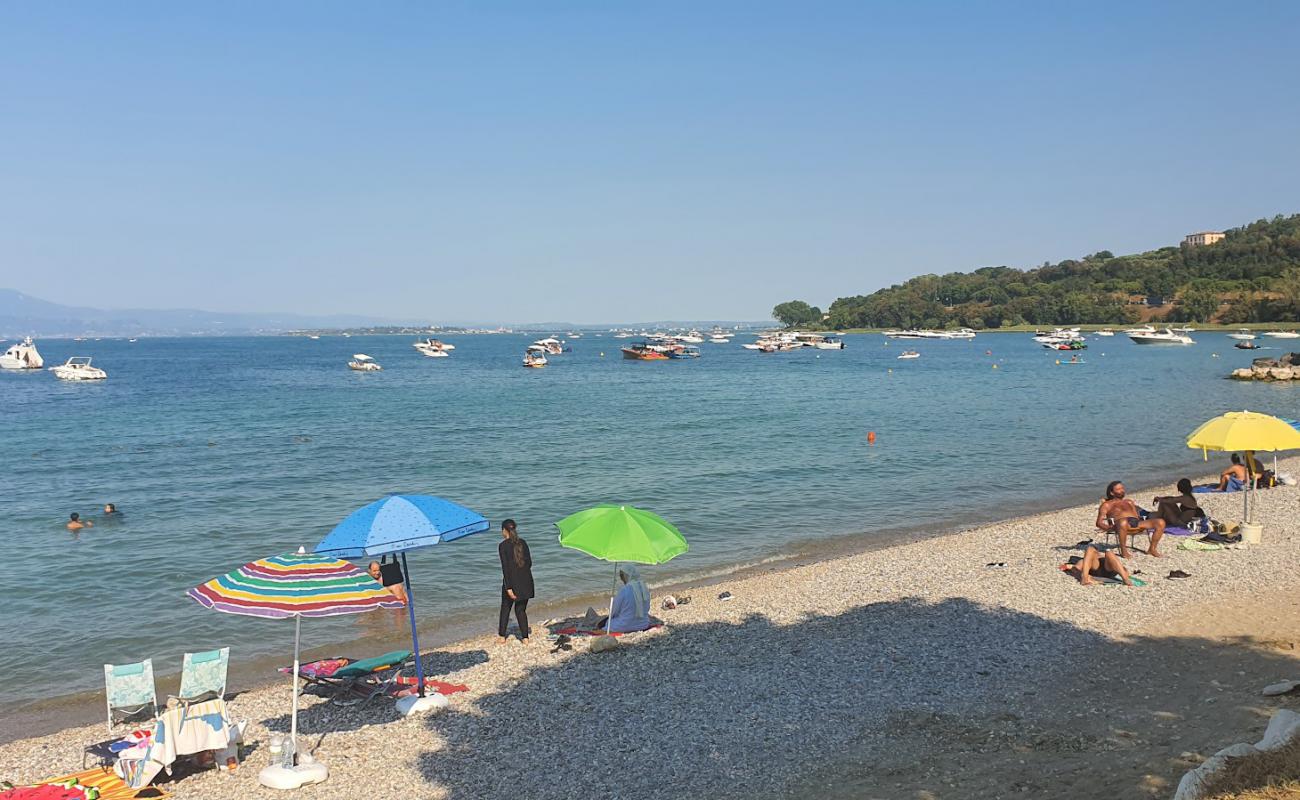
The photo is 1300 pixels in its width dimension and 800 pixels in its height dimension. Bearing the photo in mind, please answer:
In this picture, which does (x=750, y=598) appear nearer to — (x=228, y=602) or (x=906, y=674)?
(x=906, y=674)

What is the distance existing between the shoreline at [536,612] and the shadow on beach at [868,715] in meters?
3.76

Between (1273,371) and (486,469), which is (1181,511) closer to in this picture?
(486,469)

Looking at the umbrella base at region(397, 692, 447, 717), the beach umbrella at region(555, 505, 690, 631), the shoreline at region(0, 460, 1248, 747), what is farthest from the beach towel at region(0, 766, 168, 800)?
the beach umbrella at region(555, 505, 690, 631)

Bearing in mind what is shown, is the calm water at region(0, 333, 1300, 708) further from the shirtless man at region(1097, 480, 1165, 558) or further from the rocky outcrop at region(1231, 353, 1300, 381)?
the shirtless man at region(1097, 480, 1165, 558)

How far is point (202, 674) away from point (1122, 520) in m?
14.2

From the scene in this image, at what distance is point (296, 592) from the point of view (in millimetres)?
9133

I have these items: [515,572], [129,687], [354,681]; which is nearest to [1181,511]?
[515,572]

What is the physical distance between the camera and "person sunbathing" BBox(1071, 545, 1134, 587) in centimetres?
1453

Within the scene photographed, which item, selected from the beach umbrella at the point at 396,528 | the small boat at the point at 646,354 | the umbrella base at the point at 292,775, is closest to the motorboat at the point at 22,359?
the small boat at the point at 646,354

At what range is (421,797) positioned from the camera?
852 centimetres

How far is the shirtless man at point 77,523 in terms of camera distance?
23.2 m

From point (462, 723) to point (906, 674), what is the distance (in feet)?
17.5

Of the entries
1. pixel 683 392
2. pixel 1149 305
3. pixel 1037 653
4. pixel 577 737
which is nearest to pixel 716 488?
pixel 1037 653

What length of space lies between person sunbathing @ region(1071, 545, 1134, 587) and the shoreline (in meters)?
5.51
